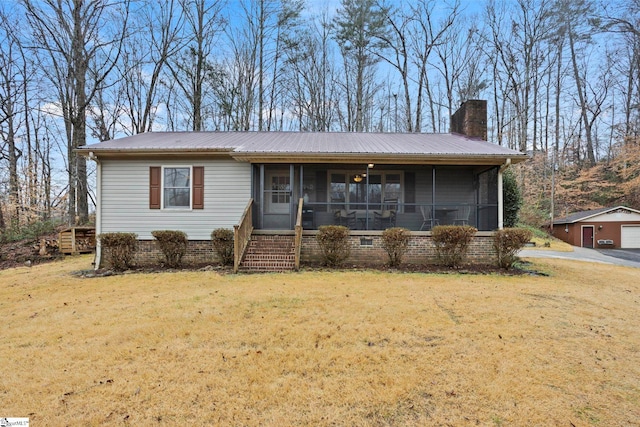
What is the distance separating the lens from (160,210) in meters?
9.12

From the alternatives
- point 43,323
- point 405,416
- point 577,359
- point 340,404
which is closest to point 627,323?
point 577,359

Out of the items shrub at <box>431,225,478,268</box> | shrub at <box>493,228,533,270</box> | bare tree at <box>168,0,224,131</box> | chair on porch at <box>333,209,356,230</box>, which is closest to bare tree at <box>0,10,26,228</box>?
bare tree at <box>168,0,224,131</box>

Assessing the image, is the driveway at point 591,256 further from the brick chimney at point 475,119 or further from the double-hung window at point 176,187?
the double-hung window at point 176,187

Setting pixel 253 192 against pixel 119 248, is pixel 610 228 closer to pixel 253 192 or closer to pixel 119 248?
pixel 253 192

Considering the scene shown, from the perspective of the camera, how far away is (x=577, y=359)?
10.7ft

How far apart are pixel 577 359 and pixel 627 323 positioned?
2.10 meters

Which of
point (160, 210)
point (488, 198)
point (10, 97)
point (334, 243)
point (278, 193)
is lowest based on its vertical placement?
point (334, 243)

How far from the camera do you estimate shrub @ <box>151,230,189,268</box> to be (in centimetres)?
838

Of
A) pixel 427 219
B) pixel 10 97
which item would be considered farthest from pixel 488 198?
pixel 10 97

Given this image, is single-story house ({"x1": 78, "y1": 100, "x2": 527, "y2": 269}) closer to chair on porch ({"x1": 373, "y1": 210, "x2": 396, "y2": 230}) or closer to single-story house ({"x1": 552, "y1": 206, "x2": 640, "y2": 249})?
chair on porch ({"x1": 373, "y1": 210, "x2": 396, "y2": 230})

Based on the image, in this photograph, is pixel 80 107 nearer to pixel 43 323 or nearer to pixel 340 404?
pixel 43 323

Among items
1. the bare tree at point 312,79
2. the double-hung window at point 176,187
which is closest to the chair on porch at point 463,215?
the double-hung window at point 176,187

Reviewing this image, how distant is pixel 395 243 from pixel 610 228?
17.6 meters

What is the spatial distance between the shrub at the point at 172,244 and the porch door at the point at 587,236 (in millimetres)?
22001
